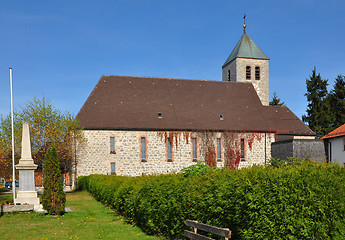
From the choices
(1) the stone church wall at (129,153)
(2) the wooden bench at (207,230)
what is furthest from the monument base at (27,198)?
(1) the stone church wall at (129,153)

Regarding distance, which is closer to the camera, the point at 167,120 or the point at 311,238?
the point at 311,238

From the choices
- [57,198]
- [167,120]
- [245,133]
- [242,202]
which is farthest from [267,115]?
[242,202]

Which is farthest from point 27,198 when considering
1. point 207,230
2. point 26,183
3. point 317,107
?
point 317,107

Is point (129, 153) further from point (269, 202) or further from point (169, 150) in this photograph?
point (269, 202)

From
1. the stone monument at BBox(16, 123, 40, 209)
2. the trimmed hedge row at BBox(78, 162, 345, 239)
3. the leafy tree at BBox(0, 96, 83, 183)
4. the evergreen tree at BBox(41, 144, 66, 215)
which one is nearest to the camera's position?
the trimmed hedge row at BBox(78, 162, 345, 239)

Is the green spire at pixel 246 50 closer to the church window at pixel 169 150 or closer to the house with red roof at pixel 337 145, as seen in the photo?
the house with red roof at pixel 337 145

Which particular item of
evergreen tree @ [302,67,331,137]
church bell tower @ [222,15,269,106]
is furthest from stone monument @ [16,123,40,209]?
evergreen tree @ [302,67,331,137]

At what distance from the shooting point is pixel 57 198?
49.6ft

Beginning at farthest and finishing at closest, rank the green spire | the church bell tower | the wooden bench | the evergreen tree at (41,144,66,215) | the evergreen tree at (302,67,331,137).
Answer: the evergreen tree at (302,67,331,137), the green spire, the church bell tower, the evergreen tree at (41,144,66,215), the wooden bench

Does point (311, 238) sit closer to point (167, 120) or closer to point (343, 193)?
point (343, 193)

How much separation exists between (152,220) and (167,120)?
22.7m

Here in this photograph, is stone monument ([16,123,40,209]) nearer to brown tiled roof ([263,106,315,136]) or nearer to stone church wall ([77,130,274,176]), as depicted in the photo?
stone church wall ([77,130,274,176])

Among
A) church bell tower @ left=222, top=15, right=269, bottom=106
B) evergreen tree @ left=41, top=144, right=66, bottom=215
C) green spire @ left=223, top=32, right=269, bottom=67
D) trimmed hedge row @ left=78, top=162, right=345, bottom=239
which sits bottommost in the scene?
evergreen tree @ left=41, top=144, right=66, bottom=215

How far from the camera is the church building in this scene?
31.8 meters
